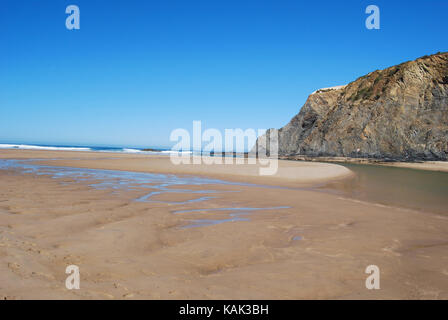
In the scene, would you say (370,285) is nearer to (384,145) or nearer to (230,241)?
(230,241)

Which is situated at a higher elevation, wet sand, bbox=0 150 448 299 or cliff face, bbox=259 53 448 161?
cliff face, bbox=259 53 448 161

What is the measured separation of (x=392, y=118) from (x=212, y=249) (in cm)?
4412

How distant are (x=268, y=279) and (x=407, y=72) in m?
48.1

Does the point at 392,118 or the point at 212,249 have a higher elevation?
the point at 392,118

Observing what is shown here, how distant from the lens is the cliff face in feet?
117

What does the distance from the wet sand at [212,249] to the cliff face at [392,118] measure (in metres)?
34.8

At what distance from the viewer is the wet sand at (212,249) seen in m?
2.94

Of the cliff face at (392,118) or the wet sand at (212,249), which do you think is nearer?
the wet sand at (212,249)

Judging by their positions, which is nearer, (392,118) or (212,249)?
(212,249)

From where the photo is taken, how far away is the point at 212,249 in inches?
169

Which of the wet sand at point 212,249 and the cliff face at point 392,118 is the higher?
the cliff face at point 392,118

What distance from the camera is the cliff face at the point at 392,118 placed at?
35.7 metres

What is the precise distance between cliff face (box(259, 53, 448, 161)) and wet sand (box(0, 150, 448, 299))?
114ft
